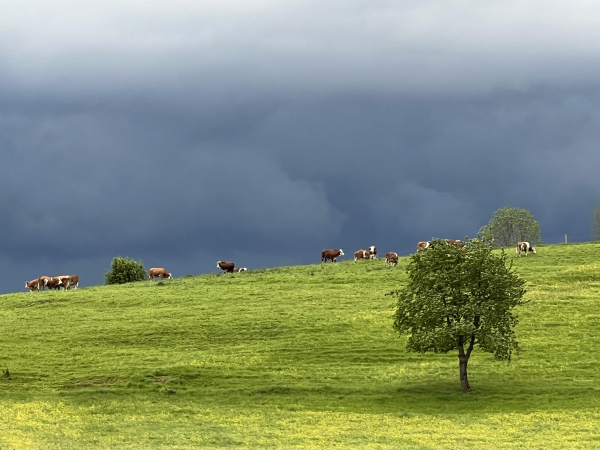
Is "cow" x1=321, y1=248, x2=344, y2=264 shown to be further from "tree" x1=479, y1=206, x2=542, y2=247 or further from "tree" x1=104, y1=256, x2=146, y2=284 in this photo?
"tree" x1=479, y1=206, x2=542, y2=247

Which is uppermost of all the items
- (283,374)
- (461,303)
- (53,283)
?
(53,283)

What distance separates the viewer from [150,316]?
67.1 metres

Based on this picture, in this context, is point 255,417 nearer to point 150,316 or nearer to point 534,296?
point 150,316

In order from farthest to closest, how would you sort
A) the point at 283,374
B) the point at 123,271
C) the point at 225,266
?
the point at 123,271
the point at 225,266
the point at 283,374

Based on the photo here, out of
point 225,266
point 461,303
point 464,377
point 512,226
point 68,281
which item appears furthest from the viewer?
point 512,226

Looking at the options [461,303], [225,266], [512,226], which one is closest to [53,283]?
[225,266]

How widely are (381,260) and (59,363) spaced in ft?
143

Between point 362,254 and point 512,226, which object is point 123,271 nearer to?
point 362,254

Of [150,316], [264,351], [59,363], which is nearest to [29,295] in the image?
[150,316]

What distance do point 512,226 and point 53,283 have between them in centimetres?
9195

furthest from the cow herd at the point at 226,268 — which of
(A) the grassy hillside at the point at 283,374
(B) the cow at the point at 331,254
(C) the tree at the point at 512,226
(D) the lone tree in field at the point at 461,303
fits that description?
(C) the tree at the point at 512,226

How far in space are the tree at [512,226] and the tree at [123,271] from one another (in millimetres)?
68503

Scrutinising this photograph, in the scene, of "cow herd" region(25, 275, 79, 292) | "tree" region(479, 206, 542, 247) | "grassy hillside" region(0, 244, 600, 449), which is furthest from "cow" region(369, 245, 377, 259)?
"tree" region(479, 206, 542, 247)

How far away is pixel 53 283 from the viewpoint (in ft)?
295
